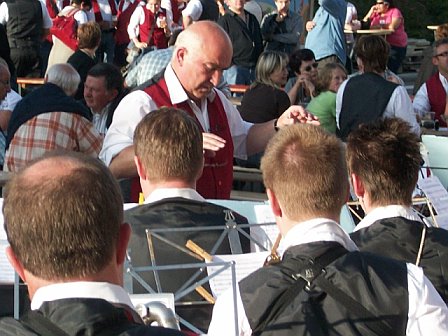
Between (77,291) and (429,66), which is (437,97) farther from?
(77,291)

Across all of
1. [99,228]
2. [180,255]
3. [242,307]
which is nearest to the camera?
[99,228]

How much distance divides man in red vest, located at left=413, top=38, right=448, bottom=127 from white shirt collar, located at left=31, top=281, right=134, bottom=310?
602cm

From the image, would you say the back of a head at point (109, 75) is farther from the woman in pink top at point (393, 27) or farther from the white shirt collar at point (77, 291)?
the woman in pink top at point (393, 27)

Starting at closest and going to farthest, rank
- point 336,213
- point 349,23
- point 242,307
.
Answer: point 242,307 → point 336,213 → point 349,23

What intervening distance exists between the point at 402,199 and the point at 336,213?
0.56 m

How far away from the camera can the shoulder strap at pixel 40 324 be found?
1856mm

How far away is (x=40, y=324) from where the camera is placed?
187 cm

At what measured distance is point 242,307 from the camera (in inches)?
98.5

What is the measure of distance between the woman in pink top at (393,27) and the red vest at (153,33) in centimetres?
310

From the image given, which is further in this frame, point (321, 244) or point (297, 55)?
point (297, 55)

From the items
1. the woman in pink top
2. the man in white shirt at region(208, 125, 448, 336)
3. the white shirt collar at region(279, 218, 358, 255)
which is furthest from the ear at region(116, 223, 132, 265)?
the woman in pink top

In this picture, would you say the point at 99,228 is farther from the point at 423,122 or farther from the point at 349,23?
Result: the point at 349,23

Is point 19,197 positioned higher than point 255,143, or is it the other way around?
point 19,197

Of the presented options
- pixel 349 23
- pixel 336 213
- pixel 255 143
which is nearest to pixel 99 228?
pixel 336 213
